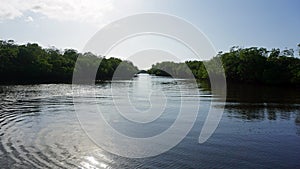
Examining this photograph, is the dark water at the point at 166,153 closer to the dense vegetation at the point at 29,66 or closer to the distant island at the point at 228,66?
the distant island at the point at 228,66

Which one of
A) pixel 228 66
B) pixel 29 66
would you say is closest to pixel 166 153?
pixel 29 66

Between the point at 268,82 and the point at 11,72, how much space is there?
2988 inches

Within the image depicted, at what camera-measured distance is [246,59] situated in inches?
3893

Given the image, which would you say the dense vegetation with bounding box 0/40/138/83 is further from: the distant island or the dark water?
the dark water

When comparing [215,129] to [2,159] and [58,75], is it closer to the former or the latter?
[2,159]

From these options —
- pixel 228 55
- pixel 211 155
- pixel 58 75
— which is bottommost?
pixel 211 155

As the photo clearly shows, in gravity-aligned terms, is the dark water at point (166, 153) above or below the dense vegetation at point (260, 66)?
below

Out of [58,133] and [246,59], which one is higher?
[246,59]

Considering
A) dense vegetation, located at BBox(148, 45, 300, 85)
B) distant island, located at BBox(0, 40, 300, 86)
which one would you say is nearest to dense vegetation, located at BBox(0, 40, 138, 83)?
distant island, located at BBox(0, 40, 300, 86)

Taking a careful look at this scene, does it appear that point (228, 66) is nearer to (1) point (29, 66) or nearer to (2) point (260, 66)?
(2) point (260, 66)

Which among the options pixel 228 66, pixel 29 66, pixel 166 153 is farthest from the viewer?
pixel 228 66

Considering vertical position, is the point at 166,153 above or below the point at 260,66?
below

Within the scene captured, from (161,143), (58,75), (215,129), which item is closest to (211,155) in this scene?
(161,143)

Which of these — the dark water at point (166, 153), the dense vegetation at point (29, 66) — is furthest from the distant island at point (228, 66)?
the dark water at point (166, 153)
